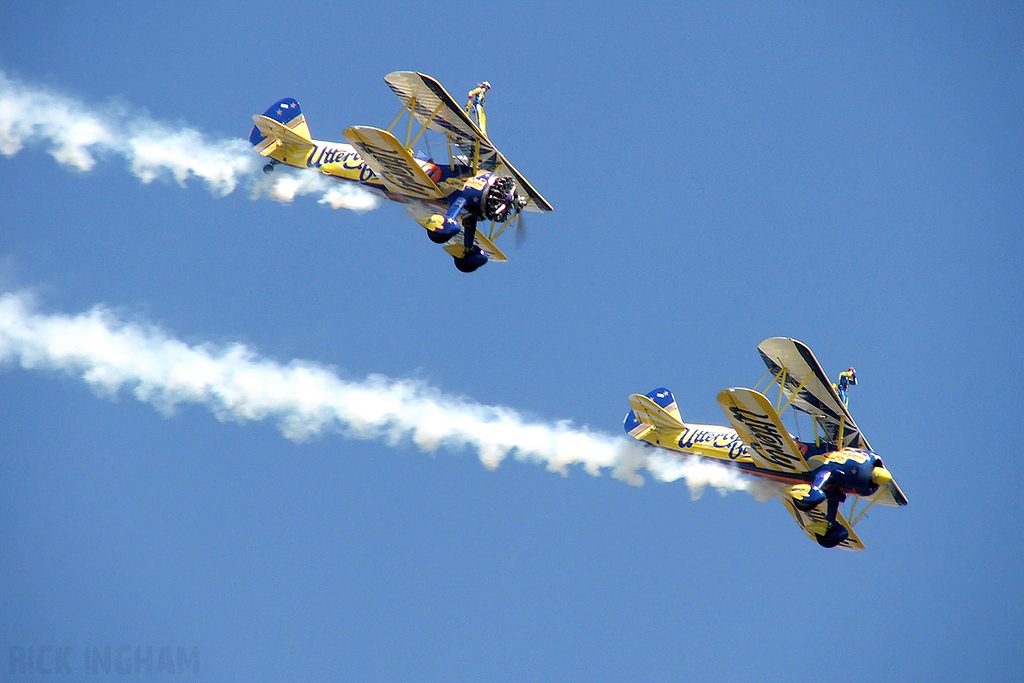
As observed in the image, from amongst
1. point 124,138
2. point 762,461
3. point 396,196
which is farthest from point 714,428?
point 124,138

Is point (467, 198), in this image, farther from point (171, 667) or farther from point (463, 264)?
point (171, 667)

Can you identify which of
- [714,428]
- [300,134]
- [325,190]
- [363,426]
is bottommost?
[714,428]

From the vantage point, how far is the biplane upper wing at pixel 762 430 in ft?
74.4

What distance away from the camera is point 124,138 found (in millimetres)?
32250

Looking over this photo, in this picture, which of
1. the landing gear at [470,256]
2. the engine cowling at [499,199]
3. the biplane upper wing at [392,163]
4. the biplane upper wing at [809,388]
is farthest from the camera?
the landing gear at [470,256]

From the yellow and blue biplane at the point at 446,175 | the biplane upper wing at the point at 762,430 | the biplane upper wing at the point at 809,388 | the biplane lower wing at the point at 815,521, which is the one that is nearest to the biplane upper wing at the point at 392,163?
the yellow and blue biplane at the point at 446,175

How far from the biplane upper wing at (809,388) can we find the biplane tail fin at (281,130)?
1513cm

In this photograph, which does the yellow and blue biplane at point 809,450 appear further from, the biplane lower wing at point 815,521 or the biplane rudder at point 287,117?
the biplane rudder at point 287,117

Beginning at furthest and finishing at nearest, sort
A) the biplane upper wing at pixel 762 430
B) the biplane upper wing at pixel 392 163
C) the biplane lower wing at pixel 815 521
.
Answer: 1. the biplane lower wing at pixel 815 521
2. the biplane upper wing at pixel 392 163
3. the biplane upper wing at pixel 762 430

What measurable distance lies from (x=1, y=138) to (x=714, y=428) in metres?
24.0

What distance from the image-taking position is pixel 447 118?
84.8 feet

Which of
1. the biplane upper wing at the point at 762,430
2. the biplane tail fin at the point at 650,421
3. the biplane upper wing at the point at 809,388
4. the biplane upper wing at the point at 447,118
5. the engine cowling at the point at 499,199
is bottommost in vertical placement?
the biplane upper wing at the point at 762,430

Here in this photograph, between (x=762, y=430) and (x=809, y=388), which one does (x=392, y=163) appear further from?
(x=809, y=388)

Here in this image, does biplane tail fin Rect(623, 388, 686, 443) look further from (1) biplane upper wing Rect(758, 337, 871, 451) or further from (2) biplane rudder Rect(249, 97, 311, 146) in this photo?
(2) biplane rudder Rect(249, 97, 311, 146)
